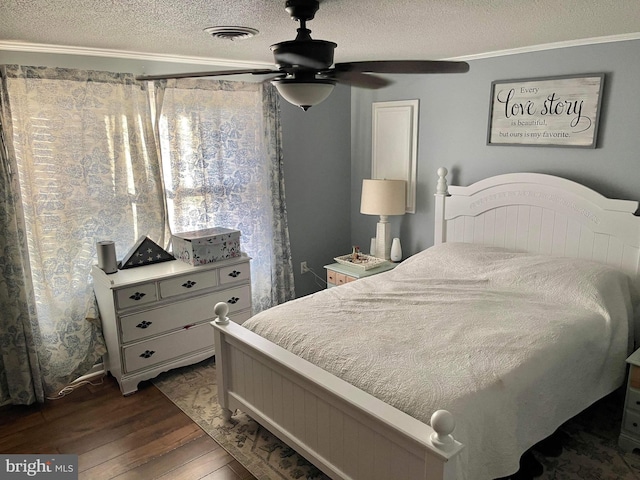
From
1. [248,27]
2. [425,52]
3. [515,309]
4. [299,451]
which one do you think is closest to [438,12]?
[248,27]

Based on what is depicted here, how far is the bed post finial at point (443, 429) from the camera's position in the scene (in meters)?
1.59

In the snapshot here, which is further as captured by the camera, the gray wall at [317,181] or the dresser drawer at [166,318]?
the gray wall at [317,181]

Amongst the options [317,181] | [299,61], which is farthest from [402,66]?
[317,181]

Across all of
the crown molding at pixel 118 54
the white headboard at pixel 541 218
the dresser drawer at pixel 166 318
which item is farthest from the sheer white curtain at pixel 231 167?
the white headboard at pixel 541 218

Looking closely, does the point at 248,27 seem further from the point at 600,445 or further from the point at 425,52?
the point at 600,445

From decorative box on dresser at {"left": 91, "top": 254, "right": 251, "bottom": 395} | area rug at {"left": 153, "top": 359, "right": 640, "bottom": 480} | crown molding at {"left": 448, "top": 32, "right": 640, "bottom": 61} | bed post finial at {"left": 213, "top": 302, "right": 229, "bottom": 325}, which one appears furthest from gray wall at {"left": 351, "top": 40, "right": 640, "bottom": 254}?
bed post finial at {"left": 213, "top": 302, "right": 229, "bottom": 325}

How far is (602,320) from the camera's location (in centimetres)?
257

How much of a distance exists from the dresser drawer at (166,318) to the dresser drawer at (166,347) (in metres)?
0.05

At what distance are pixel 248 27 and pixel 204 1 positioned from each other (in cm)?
53

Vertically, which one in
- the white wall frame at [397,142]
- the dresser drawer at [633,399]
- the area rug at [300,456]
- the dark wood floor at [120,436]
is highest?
the white wall frame at [397,142]

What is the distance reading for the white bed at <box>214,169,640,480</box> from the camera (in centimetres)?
189

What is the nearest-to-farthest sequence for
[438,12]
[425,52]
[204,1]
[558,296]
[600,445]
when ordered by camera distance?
[204,1] → [438,12] → [600,445] → [558,296] → [425,52]

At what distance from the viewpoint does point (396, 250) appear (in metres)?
4.05

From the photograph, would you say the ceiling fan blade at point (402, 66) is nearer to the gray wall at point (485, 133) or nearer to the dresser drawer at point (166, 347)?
the gray wall at point (485, 133)
